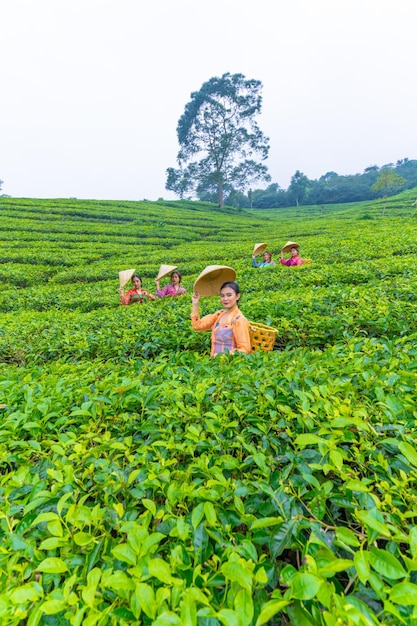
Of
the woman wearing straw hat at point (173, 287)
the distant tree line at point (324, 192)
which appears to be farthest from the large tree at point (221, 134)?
the woman wearing straw hat at point (173, 287)

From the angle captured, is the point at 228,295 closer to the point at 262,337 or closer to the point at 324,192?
the point at 262,337

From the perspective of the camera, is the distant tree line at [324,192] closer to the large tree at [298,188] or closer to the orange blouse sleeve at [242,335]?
the large tree at [298,188]

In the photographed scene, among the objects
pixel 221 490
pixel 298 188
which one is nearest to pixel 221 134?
pixel 298 188

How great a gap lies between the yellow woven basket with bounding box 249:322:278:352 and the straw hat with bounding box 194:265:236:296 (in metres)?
0.80

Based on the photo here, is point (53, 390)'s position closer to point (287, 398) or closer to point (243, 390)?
point (243, 390)

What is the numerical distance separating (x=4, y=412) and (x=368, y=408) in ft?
8.24

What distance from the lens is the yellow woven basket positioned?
3766 millimetres

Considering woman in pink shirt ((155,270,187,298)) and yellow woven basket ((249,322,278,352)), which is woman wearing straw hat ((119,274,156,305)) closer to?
woman in pink shirt ((155,270,187,298))

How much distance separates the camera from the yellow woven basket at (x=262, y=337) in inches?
148

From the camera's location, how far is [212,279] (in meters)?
4.35

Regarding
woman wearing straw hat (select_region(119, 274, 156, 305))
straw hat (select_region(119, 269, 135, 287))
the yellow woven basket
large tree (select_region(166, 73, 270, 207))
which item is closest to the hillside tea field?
the yellow woven basket

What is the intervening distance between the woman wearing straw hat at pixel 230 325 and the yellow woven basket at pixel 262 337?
0.13m

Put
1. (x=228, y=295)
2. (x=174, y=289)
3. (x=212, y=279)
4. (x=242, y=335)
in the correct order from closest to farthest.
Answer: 1. (x=242, y=335)
2. (x=228, y=295)
3. (x=212, y=279)
4. (x=174, y=289)

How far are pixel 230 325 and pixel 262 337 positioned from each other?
1.37 feet
